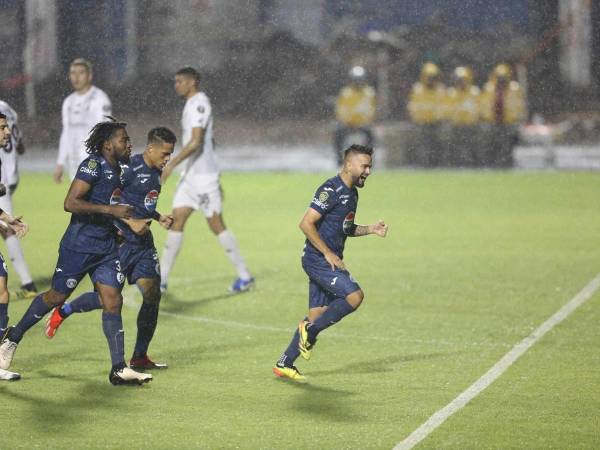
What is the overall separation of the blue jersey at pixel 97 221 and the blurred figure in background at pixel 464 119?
76.3 feet

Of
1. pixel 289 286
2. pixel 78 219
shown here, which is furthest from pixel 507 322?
pixel 78 219

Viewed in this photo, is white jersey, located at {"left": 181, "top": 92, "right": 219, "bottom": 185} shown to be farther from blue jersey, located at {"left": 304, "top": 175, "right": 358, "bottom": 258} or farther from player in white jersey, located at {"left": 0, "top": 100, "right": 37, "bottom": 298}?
blue jersey, located at {"left": 304, "top": 175, "right": 358, "bottom": 258}

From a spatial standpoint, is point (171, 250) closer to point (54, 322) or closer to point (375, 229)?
point (54, 322)

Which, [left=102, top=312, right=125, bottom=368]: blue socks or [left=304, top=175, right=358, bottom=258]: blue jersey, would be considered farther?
[left=304, top=175, right=358, bottom=258]: blue jersey

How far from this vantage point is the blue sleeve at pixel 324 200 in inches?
338

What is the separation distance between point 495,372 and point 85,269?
2.92 m

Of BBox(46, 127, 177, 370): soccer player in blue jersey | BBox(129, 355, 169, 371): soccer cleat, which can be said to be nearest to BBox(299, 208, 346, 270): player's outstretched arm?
BBox(46, 127, 177, 370): soccer player in blue jersey

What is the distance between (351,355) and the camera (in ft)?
32.3

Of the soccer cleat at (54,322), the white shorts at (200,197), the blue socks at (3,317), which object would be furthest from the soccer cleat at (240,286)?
the blue socks at (3,317)

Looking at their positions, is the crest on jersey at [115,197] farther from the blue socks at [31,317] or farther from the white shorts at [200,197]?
the white shorts at [200,197]

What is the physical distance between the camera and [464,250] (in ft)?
55.6

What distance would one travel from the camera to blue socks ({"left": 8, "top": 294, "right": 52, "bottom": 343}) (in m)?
8.77

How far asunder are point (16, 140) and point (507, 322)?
4987 mm

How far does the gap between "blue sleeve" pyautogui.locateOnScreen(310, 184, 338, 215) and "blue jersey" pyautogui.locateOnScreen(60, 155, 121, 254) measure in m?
1.30
